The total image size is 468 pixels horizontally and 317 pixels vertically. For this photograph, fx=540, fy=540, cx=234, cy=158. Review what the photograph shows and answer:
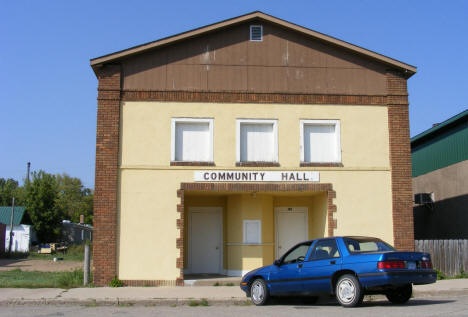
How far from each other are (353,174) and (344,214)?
135 centimetres

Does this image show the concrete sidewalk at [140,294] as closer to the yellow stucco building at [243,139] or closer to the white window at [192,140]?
the yellow stucco building at [243,139]

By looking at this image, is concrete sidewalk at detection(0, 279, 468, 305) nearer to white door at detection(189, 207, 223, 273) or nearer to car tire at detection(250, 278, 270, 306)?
car tire at detection(250, 278, 270, 306)

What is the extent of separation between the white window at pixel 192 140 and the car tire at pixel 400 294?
759cm

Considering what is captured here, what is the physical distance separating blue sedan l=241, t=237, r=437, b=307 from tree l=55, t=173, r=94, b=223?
71358 mm

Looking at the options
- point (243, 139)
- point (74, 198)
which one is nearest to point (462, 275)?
point (243, 139)

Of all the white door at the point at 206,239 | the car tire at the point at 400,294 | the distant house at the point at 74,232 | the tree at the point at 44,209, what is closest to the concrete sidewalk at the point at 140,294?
the car tire at the point at 400,294

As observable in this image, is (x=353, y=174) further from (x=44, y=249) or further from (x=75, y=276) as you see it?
(x=44, y=249)

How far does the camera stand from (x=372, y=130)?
1809 centimetres

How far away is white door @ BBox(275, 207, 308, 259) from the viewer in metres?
19.5

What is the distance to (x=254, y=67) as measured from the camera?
1806 centimetres

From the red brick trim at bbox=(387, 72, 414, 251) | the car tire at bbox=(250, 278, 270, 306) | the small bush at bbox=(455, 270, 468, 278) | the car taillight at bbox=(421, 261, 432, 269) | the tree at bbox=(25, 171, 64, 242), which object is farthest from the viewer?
the tree at bbox=(25, 171, 64, 242)

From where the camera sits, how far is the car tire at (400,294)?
11.8m

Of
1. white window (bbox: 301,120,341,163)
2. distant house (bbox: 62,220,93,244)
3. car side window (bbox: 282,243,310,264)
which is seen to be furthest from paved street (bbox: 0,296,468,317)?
distant house (bbox: 62,220,93,244)

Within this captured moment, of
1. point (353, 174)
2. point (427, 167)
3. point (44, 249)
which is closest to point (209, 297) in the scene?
point (353, 174)
